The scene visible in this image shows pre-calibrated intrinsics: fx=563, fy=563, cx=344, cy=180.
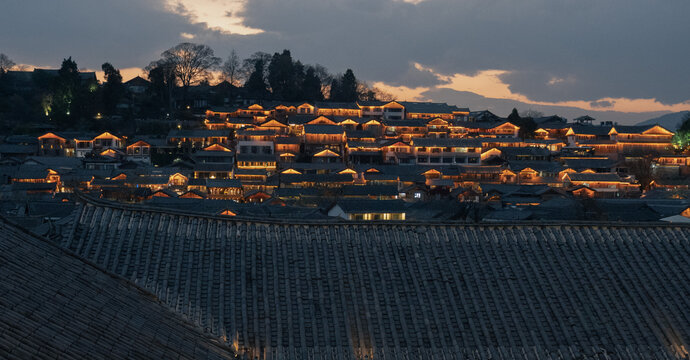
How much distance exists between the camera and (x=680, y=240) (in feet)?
30.0

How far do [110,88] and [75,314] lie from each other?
7008 centimetres

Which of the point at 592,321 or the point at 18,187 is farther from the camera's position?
the point at 18,187

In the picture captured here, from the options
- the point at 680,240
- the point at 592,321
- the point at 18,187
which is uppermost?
the point at 680,240

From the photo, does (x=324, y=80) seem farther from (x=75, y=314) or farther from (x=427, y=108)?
(x=75, y=314)

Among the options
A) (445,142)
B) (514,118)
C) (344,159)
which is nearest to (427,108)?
(514,118)

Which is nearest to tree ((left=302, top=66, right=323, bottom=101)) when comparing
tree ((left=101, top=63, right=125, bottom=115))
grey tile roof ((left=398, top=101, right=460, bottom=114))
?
grey tile roof ((left=398, top=101, right=460, bottom=114))

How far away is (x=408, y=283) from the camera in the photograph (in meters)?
7.86

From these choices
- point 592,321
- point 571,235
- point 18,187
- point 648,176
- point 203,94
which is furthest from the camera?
point 203,94

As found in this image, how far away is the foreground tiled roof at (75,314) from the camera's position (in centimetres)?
486

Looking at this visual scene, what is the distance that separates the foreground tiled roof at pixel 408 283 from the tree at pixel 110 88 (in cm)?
6709

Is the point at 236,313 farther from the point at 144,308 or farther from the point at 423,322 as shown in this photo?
the point at 423,322

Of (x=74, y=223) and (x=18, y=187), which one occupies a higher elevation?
(x=74, y=223)

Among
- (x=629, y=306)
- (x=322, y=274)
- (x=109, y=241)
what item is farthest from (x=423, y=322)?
(x=109, y=241)

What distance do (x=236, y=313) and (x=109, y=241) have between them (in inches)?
87.1
